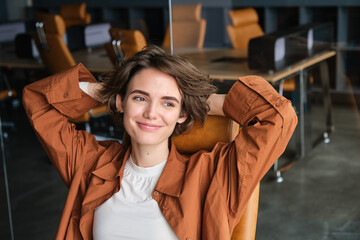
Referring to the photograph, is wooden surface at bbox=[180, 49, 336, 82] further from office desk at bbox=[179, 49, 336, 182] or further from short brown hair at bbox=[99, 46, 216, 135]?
short brown hair at bbox=[99, 46, 216, 135]

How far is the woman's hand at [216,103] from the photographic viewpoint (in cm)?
153

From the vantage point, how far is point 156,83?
4.84 ft

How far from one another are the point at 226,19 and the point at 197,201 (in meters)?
0.94

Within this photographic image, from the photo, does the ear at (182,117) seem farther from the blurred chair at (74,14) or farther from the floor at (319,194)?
the blurred chair at (74,14)

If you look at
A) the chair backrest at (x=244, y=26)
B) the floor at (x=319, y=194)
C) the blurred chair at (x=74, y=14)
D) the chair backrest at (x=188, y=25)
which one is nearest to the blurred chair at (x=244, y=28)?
the chair backrest at (x=244, y=26)

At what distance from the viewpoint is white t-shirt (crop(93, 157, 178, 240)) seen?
1.48 m

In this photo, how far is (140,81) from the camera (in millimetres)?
1497

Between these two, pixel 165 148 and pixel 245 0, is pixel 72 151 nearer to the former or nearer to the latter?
pixel 165 148

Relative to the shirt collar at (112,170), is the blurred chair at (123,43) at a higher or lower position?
higher

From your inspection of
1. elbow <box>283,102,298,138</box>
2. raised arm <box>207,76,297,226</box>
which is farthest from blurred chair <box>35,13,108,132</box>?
elbow <box>283,102,298,138</box>

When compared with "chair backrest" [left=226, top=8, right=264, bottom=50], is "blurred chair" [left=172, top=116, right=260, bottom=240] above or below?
below

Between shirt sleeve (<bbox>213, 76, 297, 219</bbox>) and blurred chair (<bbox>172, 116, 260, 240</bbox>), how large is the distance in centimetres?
9

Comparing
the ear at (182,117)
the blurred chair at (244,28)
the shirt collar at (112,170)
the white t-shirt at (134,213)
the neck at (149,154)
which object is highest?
the blurred chair at (244,28)

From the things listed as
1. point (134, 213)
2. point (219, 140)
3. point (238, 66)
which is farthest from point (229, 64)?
point (134, 213)
